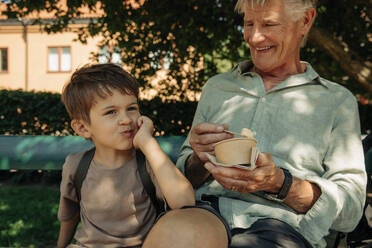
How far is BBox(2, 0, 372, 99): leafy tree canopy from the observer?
577 centimetres

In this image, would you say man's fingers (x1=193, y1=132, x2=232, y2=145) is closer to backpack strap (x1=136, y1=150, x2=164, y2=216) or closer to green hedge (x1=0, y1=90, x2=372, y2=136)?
backpack strap (x1=136, y1=150, x2=164, y2=216)

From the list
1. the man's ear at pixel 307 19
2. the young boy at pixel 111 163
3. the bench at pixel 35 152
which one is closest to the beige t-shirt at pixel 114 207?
the young boy at pixel 111 163

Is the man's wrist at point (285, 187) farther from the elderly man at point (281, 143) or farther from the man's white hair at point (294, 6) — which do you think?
the man's white hair at point (294, 6)

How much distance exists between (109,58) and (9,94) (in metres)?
2.58

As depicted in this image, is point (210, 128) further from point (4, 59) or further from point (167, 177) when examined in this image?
point (4, 59)

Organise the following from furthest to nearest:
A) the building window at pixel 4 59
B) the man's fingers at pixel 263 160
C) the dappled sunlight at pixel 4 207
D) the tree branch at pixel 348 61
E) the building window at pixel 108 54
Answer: the building window at pixel 4 59 < the building window at pixel 108 54 < the dappled sunlight at pixel 4 207 < the tree branch at pixel 348 61 < the man's fingers at pixel 263 160

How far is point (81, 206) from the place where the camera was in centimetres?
204

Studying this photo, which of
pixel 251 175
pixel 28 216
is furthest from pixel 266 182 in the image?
pixel 28 216

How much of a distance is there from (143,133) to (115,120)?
6.6 inches

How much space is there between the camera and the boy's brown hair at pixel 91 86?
6.41 feet

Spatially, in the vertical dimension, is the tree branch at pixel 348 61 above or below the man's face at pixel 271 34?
below

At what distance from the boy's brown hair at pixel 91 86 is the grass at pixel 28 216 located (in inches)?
110

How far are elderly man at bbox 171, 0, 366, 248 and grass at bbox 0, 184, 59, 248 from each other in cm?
291

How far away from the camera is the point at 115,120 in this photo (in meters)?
1.95
